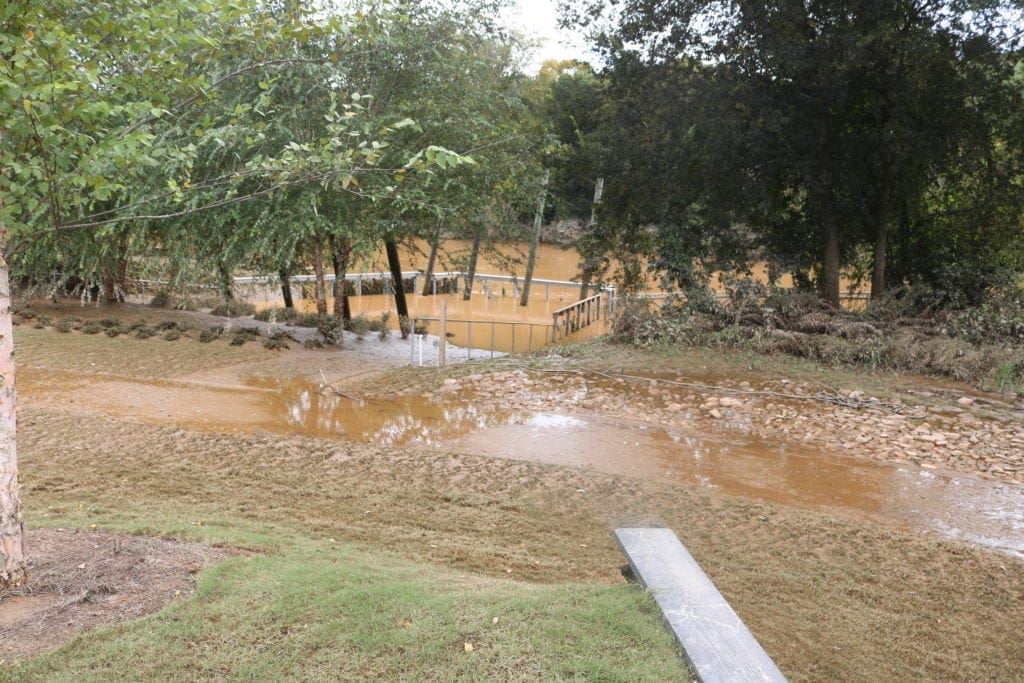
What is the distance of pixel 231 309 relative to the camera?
18312mm

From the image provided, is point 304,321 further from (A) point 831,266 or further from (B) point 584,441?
(A) point 831,266

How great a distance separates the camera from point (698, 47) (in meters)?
14.7

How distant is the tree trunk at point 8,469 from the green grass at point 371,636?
73cm

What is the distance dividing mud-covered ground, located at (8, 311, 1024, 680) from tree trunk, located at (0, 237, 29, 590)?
1.24 meters

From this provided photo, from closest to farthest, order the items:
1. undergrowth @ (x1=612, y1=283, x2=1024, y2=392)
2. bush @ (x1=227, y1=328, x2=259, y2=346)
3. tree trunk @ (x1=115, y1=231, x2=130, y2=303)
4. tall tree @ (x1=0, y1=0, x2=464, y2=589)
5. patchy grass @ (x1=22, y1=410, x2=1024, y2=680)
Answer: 1. tall tree @ (x1=0, y1=0, x2=464, y2=589)
2. patchy grass @ (x1=22, y1=410, x2=1024, y2=680)
3. undergrowth @ (x1=612, y1=283, x2=1024, y2=392)
4. bush @ (x1=227, y1=328, x2=259, y2=346)
5. tree trunk @ (x1=115, y1=231, x2=130, y2=303)

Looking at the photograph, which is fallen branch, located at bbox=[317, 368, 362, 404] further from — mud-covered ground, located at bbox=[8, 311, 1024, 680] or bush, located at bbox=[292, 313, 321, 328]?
bush, located at bbox=[292, 313, 321, 328]

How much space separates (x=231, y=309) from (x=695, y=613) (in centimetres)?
1663

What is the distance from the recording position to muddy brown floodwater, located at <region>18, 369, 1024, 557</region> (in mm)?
7305

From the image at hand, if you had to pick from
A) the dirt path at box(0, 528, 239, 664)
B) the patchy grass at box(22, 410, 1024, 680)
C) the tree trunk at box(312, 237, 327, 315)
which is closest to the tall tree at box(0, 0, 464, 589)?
the dirt path at box(0, 528, 239, 664)

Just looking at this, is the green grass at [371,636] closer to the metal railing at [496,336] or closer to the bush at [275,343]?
the bush at [275,343]

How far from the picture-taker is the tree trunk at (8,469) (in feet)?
12.7

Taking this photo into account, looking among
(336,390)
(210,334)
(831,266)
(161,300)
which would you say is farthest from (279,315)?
(831,266)

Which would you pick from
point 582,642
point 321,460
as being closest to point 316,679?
point 582,642

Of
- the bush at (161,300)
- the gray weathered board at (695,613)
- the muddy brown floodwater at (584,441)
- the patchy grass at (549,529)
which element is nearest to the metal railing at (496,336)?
the bush at (161,300)
